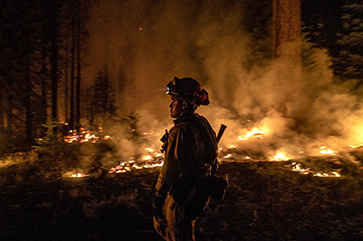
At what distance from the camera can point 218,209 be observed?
4480mm

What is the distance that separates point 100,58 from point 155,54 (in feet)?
8.46

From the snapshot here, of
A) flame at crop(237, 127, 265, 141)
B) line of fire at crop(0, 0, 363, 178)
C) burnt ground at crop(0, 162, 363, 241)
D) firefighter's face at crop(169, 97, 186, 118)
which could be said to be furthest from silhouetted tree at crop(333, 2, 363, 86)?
firefighter's face at crop(169, 97, 186, 118)

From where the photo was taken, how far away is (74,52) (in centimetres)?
1191

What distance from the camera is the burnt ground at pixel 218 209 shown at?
3.68 meters

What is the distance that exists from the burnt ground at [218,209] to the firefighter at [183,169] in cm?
179

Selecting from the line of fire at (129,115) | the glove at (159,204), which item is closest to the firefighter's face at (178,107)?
the glove at (159,204)

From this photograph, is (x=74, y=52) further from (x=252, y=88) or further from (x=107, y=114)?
(x=252, y=88)

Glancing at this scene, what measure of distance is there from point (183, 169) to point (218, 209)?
2.90m

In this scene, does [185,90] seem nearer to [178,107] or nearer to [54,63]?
[178,107]

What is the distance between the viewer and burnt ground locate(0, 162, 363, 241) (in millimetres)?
3678

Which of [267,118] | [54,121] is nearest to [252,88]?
[267,118]

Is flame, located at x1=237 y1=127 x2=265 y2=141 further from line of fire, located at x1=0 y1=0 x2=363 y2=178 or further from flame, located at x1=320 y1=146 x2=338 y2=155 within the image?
flame, located at x1=320 y1=146 x2=338 y2=155

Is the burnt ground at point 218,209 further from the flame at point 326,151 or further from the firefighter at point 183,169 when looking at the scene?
the firefighter at point 183,169

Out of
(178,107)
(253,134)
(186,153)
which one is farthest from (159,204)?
(253,134)
